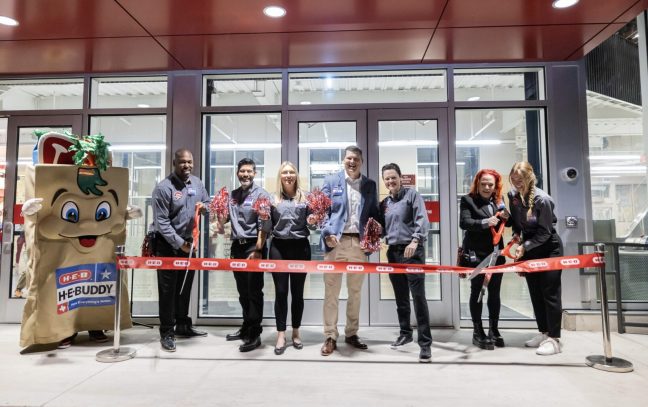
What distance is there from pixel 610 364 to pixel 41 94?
665 cm

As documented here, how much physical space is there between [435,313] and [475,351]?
1.06m

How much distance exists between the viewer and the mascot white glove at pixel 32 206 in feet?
11.5

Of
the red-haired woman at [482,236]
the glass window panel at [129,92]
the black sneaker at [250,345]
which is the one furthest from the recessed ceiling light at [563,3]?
the glass window panel at [129,92]

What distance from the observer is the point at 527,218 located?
12.1 feet

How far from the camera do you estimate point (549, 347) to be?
3604mm

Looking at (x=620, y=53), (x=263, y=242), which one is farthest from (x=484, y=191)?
(x=620, y=53)

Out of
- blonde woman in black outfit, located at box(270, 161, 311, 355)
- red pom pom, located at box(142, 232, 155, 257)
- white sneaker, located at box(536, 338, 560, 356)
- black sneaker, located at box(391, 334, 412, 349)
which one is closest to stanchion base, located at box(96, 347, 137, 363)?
red pom pom, located at box(142, 232, 155, 257)

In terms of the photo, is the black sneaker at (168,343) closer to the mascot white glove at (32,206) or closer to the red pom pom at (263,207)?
the red pom pom at (263,207)

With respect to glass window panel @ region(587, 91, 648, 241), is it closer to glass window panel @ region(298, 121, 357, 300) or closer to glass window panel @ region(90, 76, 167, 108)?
glass window panel @ region(298, 121, 357, 300)

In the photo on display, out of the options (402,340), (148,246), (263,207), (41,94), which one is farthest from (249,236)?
(41,94)

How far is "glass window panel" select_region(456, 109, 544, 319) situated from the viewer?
5223 mm

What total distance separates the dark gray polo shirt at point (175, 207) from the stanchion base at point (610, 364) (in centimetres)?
347

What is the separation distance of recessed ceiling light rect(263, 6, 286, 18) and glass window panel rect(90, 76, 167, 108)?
202cm

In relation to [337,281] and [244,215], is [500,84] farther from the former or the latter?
[244,215]
